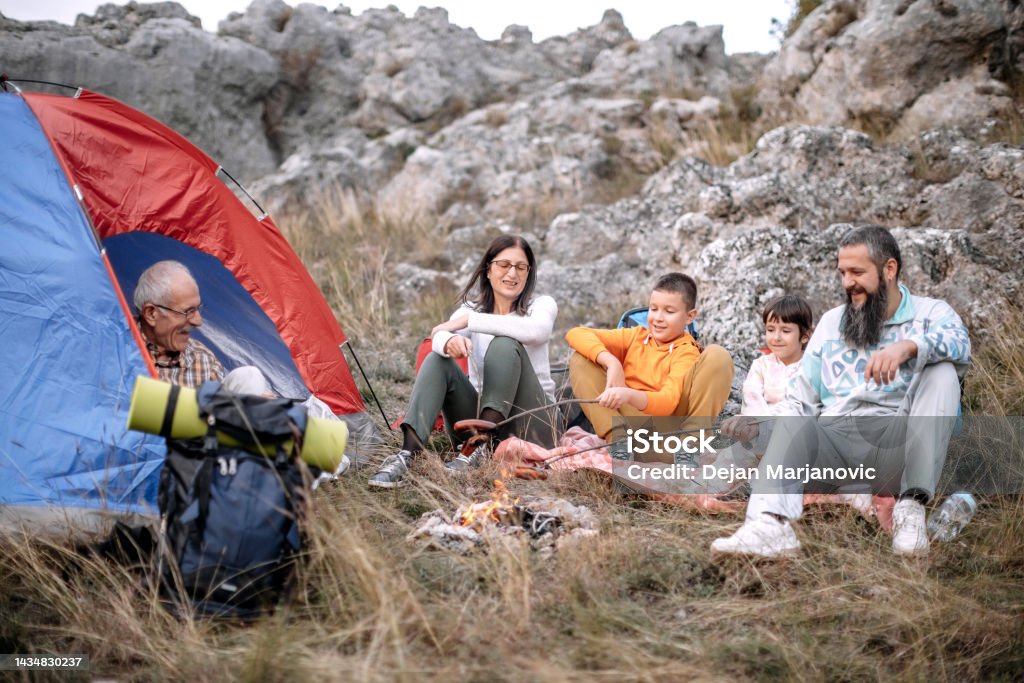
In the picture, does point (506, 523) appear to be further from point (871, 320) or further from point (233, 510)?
point (871, 320)

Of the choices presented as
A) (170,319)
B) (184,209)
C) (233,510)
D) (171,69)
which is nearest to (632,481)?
(233,510)

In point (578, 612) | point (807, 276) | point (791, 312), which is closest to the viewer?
point (578, 612)

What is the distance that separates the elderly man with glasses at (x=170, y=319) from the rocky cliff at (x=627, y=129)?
3458mm

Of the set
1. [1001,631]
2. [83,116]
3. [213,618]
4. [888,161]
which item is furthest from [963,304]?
[83,116]

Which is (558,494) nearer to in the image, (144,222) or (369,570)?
(369,570)

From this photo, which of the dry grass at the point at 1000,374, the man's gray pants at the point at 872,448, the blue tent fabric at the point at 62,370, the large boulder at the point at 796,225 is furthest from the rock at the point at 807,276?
the blue tent fabric at the point at 62,370

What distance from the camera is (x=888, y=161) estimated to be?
6539mm

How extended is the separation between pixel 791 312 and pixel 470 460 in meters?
1.86

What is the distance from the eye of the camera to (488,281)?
449 cm

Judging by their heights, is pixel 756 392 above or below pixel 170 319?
below

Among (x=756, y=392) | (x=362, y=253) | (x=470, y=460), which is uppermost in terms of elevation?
(x=362, y=253)

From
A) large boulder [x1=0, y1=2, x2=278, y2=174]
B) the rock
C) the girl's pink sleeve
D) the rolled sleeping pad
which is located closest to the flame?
the rolled sleeping pad

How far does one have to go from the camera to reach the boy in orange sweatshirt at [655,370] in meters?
4.00

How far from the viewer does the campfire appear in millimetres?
3025
